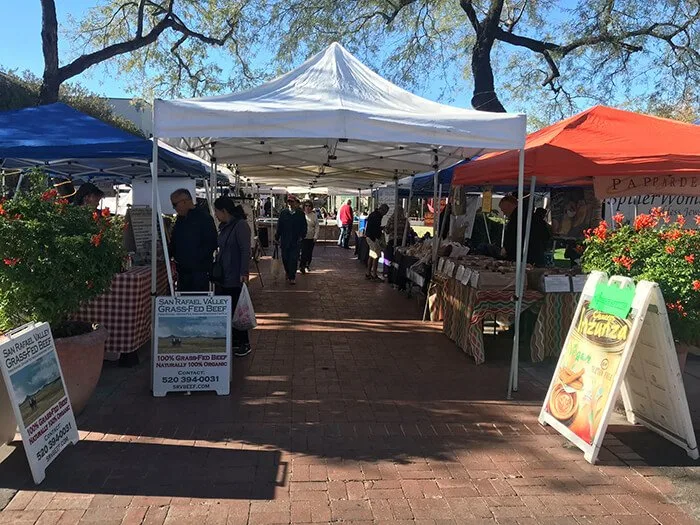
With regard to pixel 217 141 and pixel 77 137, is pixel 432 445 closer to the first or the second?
pixel 217 141

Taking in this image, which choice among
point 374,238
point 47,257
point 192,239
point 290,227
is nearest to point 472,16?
point 374,238

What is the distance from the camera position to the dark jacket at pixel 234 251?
5.60 m

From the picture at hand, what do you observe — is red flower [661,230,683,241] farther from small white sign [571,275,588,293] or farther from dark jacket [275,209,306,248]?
dark jacket [275,209,306,248]

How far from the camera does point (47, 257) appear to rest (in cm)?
386

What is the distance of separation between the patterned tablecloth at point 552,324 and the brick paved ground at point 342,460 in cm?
55

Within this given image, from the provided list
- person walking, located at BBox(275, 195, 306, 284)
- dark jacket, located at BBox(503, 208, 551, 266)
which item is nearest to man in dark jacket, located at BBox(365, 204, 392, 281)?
person walking, located at BBox(275, 195, 306, 284)

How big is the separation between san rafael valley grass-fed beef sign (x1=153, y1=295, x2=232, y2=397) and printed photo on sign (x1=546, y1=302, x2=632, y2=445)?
272cm

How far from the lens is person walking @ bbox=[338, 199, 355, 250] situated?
20562 mm

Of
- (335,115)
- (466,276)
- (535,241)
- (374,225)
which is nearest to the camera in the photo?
(335,115)

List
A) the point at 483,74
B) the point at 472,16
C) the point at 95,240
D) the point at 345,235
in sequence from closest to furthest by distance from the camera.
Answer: the point at 95,240 → the point at 483,74 → the point at 472,16 → the point at 345,235

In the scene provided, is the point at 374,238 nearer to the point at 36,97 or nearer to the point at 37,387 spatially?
the point at 37,387

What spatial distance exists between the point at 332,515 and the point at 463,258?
469 cm

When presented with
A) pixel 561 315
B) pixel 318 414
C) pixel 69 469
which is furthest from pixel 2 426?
pixel 561 315

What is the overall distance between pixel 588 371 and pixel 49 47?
15098 millimetres
